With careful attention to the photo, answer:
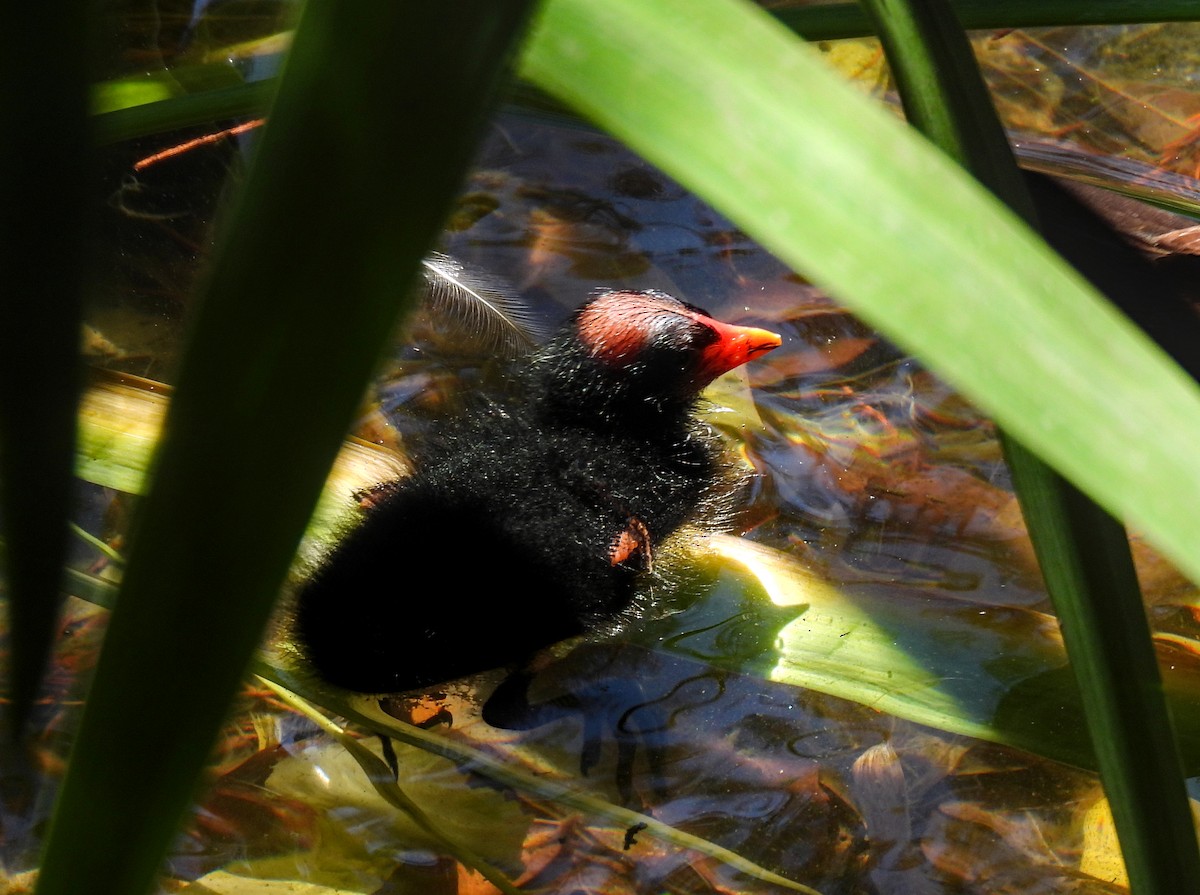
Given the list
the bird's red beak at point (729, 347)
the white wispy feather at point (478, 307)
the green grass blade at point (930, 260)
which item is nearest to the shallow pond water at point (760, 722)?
the white wispy feather at point (478, 307)

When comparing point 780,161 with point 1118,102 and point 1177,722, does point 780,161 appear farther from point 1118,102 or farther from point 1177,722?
point 1118,102

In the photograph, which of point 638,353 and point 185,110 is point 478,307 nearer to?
point 638,353

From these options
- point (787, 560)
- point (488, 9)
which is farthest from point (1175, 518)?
point (787, 560)

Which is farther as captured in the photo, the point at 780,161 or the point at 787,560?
the point at 787,560

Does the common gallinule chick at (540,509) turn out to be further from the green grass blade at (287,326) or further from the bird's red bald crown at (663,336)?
the green grass blade at (287,326)

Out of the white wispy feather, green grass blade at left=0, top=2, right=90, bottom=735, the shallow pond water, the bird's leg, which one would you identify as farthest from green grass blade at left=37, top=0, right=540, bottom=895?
the white wispy feather

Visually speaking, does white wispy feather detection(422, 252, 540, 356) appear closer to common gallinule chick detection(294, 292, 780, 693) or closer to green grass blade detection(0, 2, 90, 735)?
common gallinule chick detection(294, 292, 780, 693)
